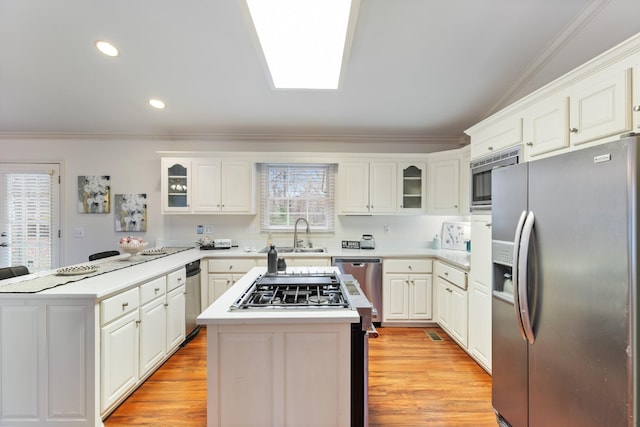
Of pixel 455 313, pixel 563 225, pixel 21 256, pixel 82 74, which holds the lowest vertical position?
pixel 455 313

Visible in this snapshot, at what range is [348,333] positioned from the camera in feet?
4.27

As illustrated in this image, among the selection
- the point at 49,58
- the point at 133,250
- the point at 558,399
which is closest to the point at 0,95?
the point at 49,58

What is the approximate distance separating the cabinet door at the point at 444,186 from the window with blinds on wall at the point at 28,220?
5049 millimetres

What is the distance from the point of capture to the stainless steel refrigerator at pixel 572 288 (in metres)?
1.02

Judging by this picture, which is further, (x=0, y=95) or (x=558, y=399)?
(x=0, y=95)

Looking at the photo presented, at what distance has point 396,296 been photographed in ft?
10.7

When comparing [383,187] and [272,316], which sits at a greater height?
[383,187]

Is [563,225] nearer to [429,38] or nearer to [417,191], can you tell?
[429,38]

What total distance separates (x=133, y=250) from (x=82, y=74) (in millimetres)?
1841

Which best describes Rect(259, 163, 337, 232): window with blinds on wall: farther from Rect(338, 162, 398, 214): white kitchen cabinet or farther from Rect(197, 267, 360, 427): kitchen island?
Rect(197, 267, 360, 427): kitchen island

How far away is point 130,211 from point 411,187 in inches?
151

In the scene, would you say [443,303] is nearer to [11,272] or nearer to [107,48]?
[11,272]

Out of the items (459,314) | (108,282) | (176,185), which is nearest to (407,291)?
(459,314)

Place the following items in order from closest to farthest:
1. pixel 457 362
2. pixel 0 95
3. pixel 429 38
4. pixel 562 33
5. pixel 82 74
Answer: pixel 562 33 < pixel 429 38 < pixel 457 362 < pixel 82 74 < pixel 0 95
